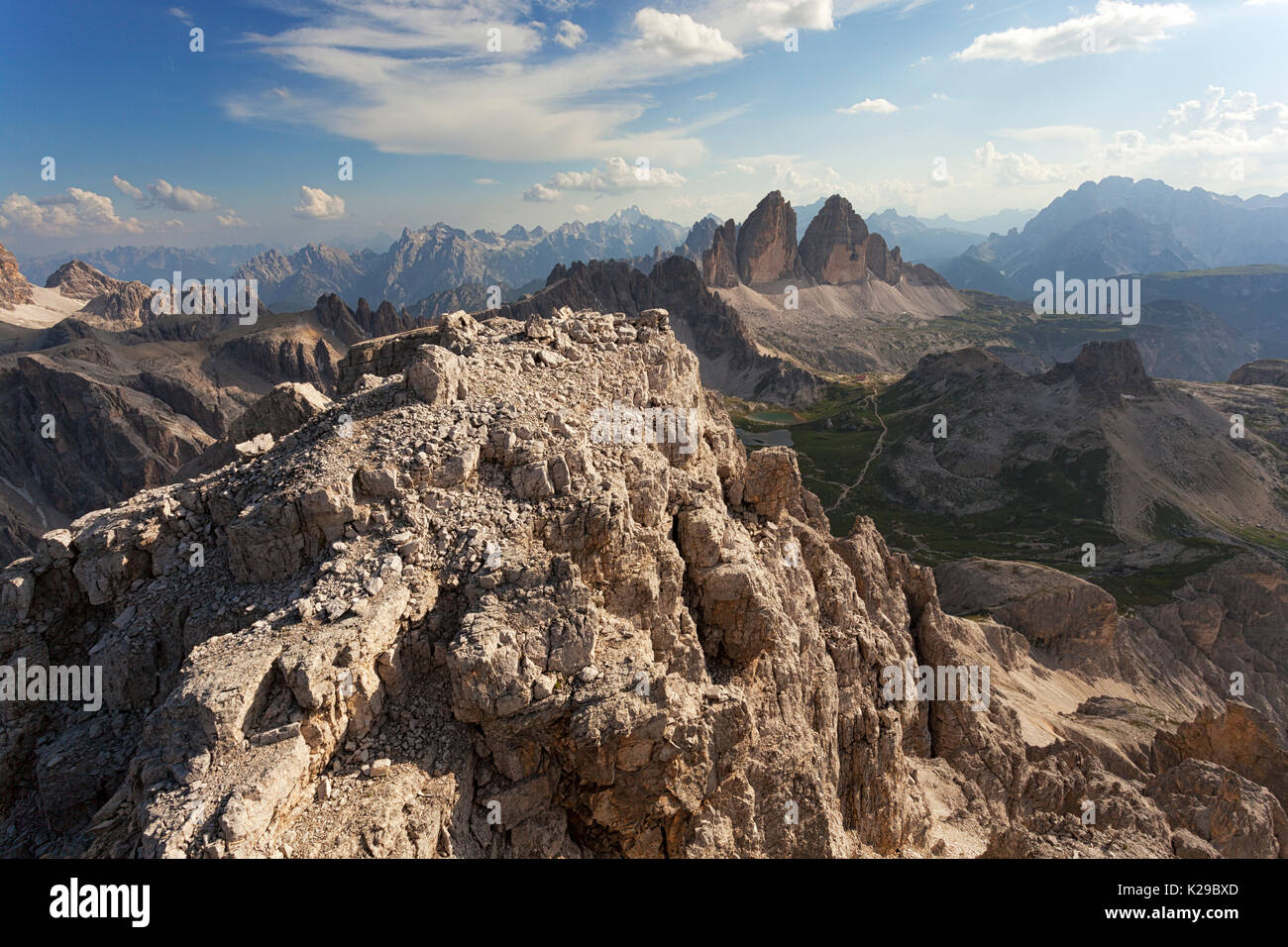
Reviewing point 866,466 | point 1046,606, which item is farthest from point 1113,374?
point 1046,606

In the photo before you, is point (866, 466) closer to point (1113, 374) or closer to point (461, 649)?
point (1113, 374)

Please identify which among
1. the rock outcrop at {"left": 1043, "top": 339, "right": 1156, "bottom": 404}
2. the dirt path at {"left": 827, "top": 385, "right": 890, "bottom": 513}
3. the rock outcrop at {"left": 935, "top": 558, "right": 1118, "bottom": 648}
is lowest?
the rock outcrop at {"left": 935, "top": 558, "right": 1118, "bottom": 648}

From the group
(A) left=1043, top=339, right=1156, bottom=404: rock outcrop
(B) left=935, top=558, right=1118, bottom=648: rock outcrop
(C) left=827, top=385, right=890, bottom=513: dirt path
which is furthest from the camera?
(A) left=1043, top=339, right=1156, bottom=404: rock outcrop

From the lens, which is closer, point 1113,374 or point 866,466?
point 1113,374

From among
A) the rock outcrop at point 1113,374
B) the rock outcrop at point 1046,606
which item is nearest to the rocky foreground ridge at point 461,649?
the rock outcrop at point 1046,606

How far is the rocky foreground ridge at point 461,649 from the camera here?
1339 cm

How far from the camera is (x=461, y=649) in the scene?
14883mm

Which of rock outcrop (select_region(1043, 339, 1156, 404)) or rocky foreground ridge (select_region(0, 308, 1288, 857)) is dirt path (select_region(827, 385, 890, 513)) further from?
rocky foreground ridge (select_region(0, 308, 1288, 857))

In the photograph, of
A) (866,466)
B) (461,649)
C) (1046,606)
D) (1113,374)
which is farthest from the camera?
(866,466)

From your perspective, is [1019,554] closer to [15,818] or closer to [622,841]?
[622,841]

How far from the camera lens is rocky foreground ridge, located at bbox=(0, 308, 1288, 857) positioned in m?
13.4

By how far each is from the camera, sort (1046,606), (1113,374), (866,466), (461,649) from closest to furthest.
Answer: (461,649) < (1046,606) < (1113,374) < (866,466)

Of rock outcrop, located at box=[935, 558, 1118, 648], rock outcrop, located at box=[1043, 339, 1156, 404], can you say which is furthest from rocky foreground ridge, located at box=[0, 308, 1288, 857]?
rock outcrop, located at box=[1043, 339, 1156, 404]
